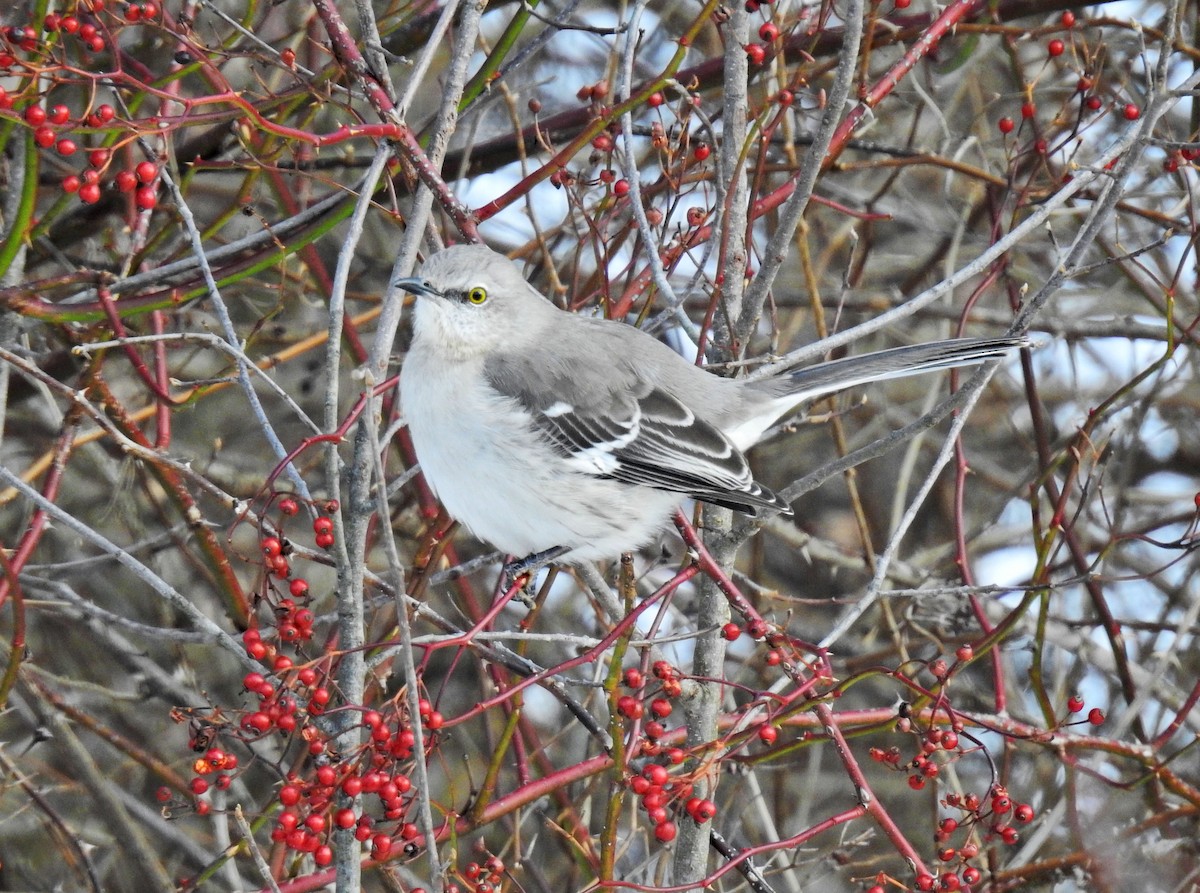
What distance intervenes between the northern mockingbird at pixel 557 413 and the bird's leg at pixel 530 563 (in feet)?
0.04

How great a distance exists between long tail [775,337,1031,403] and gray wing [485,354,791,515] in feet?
0.99

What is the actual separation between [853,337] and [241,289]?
2.71 meters

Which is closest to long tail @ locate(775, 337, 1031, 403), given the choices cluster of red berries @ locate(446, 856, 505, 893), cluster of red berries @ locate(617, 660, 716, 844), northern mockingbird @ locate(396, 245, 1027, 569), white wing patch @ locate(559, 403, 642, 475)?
northern mockingbird @ locate(396, 245, 1027, 569)

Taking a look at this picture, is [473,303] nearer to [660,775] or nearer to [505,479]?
[505,479]

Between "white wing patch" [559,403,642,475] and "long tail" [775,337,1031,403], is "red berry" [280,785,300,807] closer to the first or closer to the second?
"white wing patch" [559,403,642,475]

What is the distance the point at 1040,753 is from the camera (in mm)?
5086

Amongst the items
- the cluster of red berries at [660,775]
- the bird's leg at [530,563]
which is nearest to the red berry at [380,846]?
the cluster of red berries at [660,775]

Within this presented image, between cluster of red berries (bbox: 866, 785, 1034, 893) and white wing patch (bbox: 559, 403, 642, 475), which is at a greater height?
white wing patch (bbox: 559, 403, 642, 475)

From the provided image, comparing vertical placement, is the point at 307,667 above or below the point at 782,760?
below

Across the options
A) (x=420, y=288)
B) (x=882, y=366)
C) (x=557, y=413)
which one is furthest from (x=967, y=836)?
(x=420, y=288)

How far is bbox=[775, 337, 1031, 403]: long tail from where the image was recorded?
3.41 metres

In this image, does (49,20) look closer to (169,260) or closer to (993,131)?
(169,260)

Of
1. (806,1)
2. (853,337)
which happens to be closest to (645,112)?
(806,1)

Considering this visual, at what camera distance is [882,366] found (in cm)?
357
